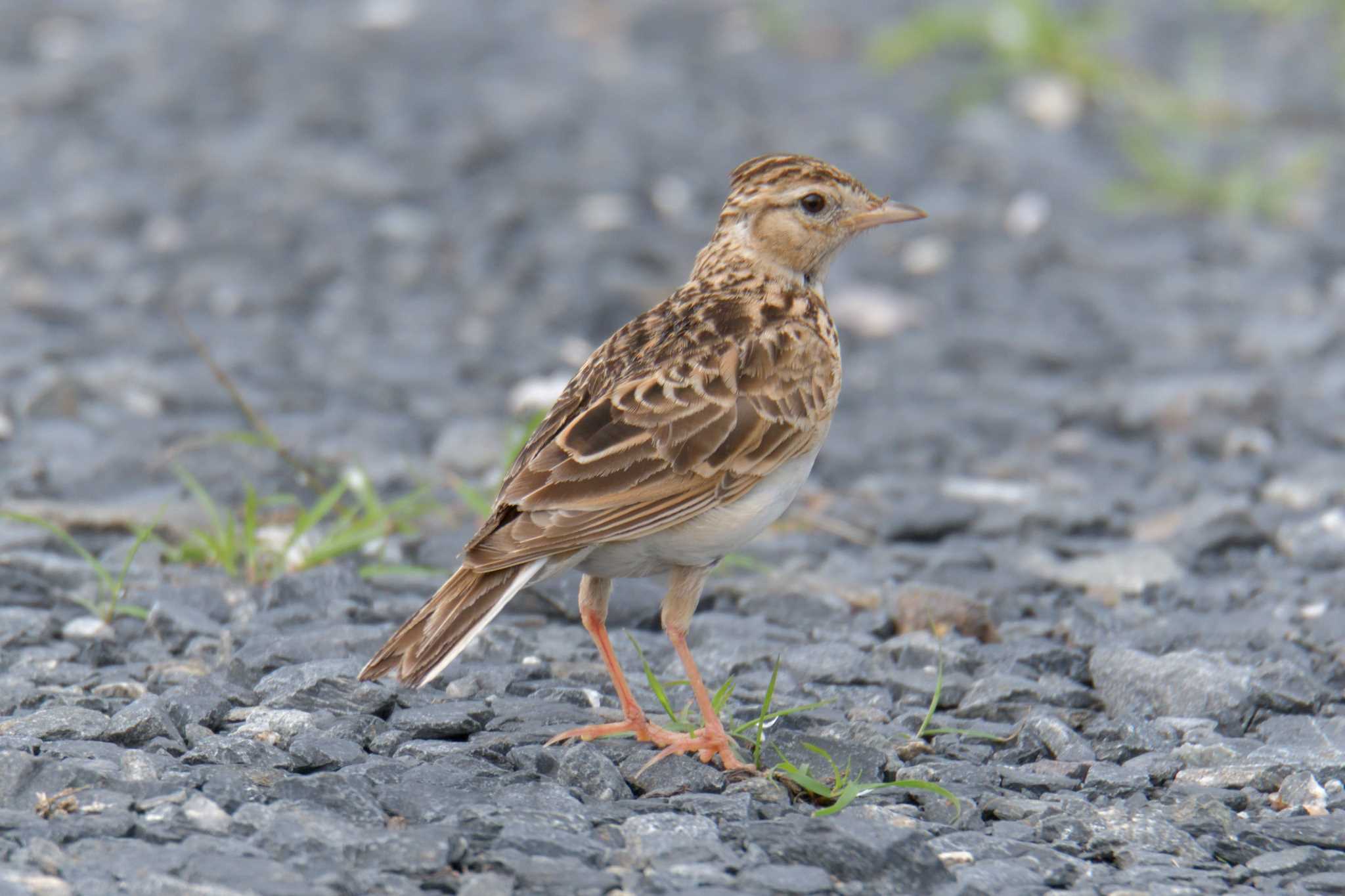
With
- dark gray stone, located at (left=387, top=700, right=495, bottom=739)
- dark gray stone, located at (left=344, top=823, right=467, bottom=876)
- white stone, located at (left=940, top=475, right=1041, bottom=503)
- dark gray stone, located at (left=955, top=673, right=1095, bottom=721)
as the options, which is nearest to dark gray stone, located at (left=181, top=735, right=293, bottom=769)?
dark gray stone, located at (left=387, top=700, right=495, bottom=739)

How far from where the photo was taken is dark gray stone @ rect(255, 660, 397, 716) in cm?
508

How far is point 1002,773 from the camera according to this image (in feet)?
15.9

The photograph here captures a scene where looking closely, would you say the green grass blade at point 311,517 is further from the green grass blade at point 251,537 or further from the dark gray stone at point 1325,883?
the dark gray stone at point 1325,883

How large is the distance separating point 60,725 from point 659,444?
1751 mm

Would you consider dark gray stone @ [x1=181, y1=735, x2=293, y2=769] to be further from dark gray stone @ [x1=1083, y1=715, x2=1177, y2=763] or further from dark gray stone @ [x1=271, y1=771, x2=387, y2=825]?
dark gray stone @ [x1=1083, y1=715, x2=1177, y2=763]

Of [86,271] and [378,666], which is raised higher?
[86,271]

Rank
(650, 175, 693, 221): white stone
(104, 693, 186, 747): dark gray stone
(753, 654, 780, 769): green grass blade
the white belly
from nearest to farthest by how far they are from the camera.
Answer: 1. (104, 693, 186, 747): dark gray stone
2. (753, 654, 780, 769): green grass blade
3. the white belly
4. (650, 175, 693, 221): white stone

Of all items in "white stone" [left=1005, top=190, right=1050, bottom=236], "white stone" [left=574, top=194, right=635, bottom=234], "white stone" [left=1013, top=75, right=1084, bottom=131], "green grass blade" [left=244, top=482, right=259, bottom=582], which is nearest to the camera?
"green grass blade" [left=244, top=482, right=259, bottom=582]

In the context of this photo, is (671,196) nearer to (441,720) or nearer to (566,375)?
(566,375)

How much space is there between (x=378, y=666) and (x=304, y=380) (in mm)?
4907

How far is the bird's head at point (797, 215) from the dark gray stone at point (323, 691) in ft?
6.39

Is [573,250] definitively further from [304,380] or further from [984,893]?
[984,893]

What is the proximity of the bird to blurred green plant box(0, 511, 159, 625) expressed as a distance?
1.19m

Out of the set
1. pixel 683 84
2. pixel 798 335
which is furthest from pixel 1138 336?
pixel 798 335
